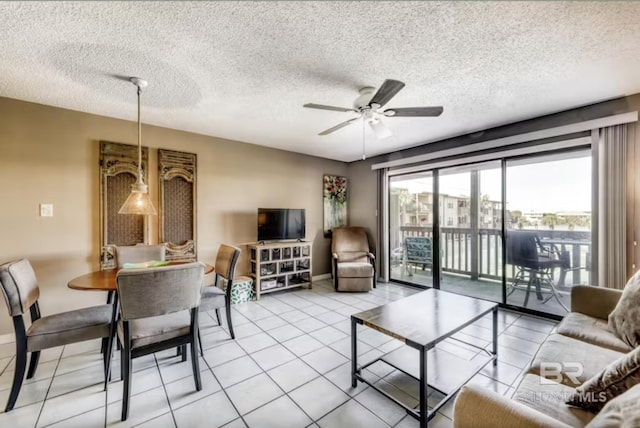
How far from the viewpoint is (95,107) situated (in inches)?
114

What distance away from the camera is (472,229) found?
4012mm

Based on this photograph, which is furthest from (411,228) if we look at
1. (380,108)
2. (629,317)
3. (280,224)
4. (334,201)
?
(629,317)

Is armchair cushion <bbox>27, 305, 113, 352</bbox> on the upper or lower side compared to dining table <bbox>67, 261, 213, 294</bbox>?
lower

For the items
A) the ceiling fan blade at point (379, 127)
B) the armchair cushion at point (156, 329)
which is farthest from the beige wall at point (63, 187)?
the ceiling fan blade at point (379, 127)

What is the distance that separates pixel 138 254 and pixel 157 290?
4.71ft

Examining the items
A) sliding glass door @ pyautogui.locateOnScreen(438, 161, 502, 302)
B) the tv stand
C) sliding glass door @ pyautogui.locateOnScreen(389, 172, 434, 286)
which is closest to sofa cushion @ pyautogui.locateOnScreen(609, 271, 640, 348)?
sliding glass door @ pyautogui.locateOnScreen(438, 161, 502, 302)

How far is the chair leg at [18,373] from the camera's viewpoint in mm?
1766

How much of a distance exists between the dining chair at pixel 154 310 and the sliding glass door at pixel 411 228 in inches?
146

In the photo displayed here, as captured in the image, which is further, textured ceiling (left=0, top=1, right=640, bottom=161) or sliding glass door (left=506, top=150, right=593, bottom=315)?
sliding glass door (left=506, top=150, right=593, bottom=315)

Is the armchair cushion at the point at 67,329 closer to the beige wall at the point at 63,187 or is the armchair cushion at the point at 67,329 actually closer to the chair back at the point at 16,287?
the chair back at the point at 16,287

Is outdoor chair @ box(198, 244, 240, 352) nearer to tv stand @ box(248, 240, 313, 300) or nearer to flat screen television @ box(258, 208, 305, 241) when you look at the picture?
tv stand @ box(248, 240, 313, 300)

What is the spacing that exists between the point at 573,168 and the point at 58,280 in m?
5.87

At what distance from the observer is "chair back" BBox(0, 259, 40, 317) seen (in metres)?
1.75

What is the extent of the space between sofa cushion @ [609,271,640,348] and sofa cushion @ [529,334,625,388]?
0.55 feet
